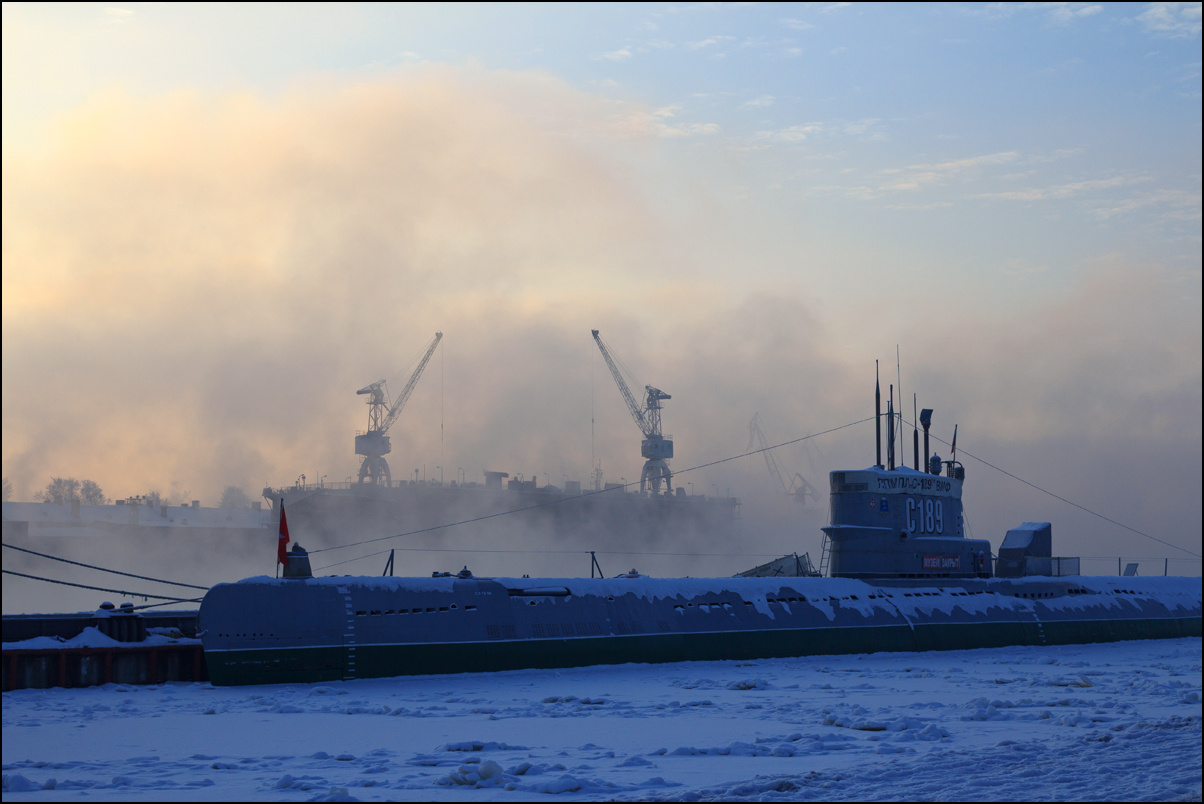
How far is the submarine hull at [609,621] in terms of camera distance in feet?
63.9

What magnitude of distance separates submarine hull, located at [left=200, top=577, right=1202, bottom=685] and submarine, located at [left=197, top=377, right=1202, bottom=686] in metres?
0.03

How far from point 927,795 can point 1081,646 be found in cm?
2309

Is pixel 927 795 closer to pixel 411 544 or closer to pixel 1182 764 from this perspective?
pixel 1182 764

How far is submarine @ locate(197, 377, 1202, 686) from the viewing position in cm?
1969

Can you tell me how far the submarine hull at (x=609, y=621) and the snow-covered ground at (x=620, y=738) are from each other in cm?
70

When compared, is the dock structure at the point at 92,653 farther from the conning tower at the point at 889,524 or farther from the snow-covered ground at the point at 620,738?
the conning tower at the point at 889,524

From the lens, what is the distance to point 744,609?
25906 mm

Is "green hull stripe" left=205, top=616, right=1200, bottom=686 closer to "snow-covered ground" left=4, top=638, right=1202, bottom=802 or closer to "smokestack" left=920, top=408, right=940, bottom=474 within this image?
"snow-covered ground" left=4, top=638, right=1202, bottom=802

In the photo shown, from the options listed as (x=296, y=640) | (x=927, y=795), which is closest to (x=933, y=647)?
(x=296, y=640)

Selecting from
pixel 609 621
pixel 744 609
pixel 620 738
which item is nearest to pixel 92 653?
pixel 609 621

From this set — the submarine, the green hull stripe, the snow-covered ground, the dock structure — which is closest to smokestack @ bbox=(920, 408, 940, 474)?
the submarine

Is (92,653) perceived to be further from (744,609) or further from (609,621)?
(744,609)

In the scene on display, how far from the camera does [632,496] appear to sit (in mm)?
113562

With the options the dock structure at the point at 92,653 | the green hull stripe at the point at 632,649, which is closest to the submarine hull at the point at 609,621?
the green hull stripe at the point at 632,649
